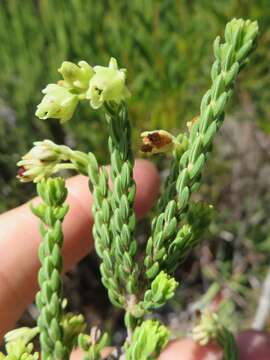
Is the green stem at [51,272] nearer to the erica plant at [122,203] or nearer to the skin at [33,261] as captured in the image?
the erica plant at [122,203]

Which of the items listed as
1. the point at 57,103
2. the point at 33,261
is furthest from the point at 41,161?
the point at 33,261

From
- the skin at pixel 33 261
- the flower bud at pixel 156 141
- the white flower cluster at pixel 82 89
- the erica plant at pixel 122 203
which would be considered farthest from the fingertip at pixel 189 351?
the white flower cluster at pixel 82 89

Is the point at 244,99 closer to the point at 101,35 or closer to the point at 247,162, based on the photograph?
the point at 247,162

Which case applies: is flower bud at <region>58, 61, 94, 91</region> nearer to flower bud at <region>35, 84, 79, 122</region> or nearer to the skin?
flower bud at <region>35, 84, 79, 122</region>

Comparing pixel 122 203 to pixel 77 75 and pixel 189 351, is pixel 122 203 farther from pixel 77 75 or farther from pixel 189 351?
pixel 189 351

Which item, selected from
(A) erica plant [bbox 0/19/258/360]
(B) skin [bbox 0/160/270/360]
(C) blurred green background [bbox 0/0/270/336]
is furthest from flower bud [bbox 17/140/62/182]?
(C) blurred green background [bbox 0/0/270/336]

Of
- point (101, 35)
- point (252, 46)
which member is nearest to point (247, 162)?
point (101, 35)
